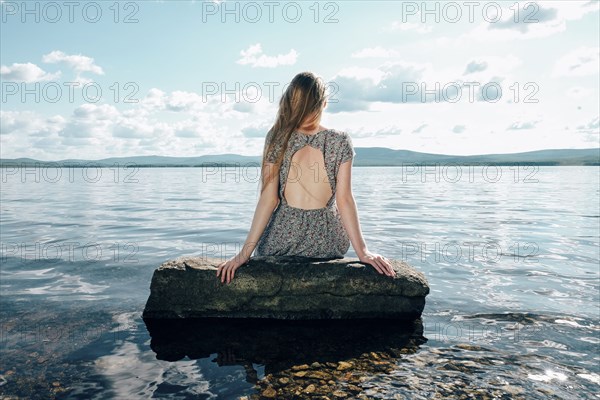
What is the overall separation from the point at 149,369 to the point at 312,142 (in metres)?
2.80

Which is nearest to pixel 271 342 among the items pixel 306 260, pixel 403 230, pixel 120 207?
pixel 306 260

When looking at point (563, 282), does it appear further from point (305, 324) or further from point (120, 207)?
point (120, 207)

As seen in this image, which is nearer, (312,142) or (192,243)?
(312,142)

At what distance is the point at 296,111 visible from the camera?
4867 mm

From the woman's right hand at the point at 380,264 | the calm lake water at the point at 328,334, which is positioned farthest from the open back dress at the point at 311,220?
the calm lake water at the point at 328,334

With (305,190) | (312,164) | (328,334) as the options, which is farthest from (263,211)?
(328,334)

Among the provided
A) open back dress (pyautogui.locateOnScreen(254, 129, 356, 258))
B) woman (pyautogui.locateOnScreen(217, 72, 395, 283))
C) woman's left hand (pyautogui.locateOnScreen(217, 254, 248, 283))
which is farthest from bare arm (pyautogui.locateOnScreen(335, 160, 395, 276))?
woman's left hand (pyautogui.locateOnScreen(217, 254, 248, 283))

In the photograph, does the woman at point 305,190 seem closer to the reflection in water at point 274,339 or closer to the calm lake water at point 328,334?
the reflection in water at point 274,339

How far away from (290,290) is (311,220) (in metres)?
0.82

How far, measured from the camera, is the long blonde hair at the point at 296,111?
187 inches

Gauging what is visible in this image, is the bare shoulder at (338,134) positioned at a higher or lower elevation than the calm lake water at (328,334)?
higher

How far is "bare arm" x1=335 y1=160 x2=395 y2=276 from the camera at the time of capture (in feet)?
15.8

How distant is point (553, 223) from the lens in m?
14.6

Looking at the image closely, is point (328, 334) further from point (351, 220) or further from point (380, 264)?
point (351, 220)
